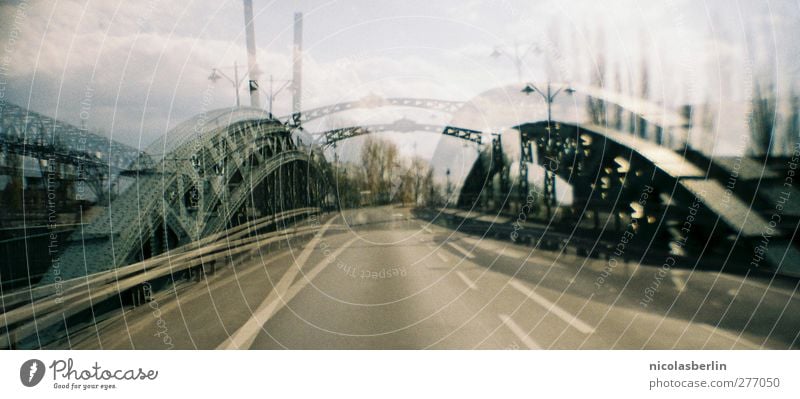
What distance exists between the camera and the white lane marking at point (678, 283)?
30.0 feet

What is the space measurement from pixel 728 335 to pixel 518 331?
8.28 ft

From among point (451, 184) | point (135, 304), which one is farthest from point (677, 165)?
A: point (135, 304)

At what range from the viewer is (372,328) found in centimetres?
637

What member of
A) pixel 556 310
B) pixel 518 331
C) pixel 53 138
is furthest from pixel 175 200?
pixel 556 310

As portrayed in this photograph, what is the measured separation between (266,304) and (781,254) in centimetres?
926

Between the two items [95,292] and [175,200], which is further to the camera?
[175,200]

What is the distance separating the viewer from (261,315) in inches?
281

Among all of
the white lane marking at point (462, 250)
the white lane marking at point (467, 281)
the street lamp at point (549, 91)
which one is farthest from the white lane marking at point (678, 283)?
the white lane marking at point (462, 250)

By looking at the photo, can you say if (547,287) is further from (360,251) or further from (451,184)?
(360,251)

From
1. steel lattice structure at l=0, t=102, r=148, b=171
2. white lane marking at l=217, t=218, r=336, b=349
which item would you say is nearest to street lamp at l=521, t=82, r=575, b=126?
white lane marking at l=217, t=218, r=336, b=349

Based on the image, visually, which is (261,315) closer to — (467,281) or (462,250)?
(467,281)

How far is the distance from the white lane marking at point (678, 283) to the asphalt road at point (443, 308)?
0.05 m

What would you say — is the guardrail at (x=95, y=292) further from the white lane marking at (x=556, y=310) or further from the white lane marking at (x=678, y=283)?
the white lane marking at (x=678, y=283)

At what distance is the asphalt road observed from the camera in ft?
19.2
